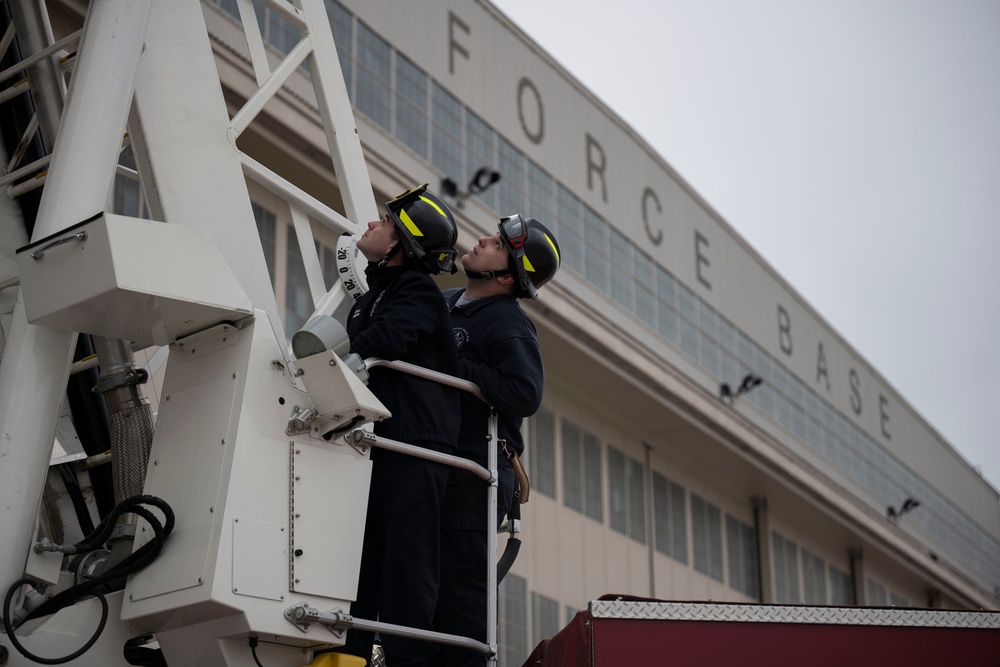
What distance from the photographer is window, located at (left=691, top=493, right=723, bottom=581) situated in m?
29.3

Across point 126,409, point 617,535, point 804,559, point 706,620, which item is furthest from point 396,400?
point 804,559

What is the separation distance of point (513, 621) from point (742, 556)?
10.3 metres

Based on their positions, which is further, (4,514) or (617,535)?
(617,535)

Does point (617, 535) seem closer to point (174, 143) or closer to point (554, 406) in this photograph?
point (554, 406)

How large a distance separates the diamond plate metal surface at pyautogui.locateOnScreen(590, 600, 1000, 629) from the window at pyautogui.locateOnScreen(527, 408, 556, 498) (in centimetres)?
1669

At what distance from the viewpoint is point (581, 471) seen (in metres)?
25.6

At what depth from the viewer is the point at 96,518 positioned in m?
7.26

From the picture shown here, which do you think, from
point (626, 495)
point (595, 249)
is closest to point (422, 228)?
point (595, 249)

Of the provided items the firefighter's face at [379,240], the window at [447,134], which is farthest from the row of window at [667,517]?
the firefighter's face at [379,240]

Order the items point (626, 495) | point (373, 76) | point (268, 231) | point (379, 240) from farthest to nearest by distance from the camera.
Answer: point (626, 495), point (373, 76), point (268, 231), point (379, 240)

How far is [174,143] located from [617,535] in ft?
68.1

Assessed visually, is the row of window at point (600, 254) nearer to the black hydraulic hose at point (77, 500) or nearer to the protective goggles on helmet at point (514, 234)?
the protective goggles on helmet at point (514, 234)

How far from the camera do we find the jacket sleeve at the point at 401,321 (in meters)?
6.52

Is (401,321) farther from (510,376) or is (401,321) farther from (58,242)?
(58,242)
